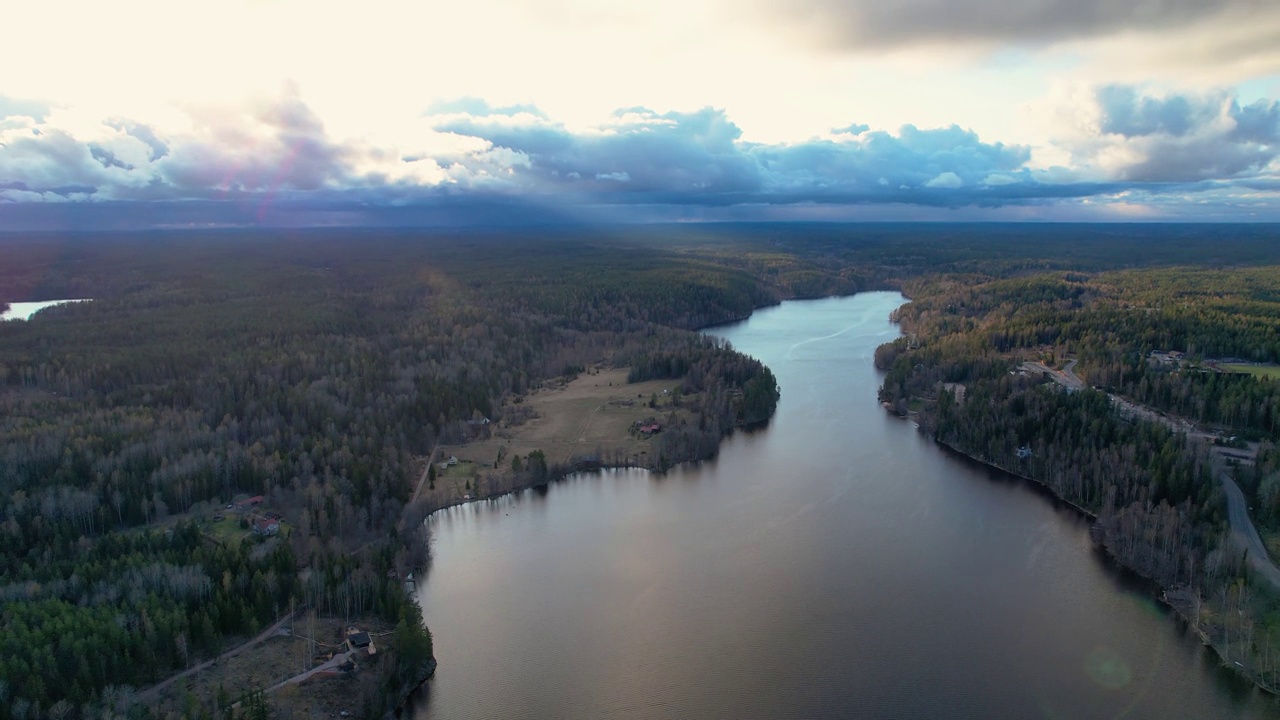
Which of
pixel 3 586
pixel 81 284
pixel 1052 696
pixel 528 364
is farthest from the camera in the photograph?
pixel 81 284

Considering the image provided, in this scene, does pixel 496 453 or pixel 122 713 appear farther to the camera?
pixel 496 453

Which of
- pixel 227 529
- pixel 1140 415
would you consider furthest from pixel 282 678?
pixel 1140 415

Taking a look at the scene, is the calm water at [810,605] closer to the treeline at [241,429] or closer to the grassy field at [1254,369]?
the treeline at [241,429]

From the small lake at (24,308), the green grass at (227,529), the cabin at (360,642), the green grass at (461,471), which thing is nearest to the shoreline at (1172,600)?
the cabin at (360,642)

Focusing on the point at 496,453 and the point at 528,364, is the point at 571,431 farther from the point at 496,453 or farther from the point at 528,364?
the point at 528,364

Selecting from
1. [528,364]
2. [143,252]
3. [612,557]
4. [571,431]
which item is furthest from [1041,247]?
[143,252]

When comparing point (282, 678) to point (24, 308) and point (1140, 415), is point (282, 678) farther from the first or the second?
point (24, 308)

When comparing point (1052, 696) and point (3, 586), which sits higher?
point (3, 586)
